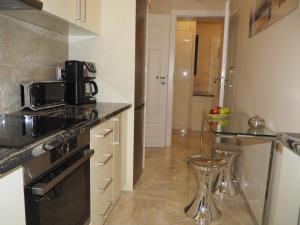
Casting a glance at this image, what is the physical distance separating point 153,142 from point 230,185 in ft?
5.63

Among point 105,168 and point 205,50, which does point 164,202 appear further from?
point 205,50

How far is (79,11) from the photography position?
1823 millimetres

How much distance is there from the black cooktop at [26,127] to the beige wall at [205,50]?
15.6ft

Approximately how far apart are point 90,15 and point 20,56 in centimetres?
67

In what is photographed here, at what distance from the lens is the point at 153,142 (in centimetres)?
407

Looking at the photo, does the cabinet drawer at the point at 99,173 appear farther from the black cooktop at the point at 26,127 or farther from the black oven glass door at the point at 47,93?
the black oven glass door at the point at 47,93

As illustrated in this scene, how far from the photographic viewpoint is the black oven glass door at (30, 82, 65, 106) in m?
1.75

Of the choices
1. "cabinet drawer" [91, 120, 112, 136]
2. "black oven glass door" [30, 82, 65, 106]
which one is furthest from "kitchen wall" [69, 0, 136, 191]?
"cabinet drawer" [91, 120, 112, 136]

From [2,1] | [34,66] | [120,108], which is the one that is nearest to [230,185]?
[120,108]

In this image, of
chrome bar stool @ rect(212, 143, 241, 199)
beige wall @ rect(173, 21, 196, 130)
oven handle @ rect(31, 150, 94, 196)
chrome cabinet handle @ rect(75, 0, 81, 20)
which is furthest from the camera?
beige wall @ rect(173, 21, 196, 130)

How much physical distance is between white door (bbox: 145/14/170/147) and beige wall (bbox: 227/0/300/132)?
52.9 inches

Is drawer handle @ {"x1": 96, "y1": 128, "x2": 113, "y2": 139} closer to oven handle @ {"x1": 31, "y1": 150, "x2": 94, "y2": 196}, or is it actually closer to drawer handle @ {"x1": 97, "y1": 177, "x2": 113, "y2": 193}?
oven handle @ {"x1": 31, "y1": 150, "x2": 94, "y2": 196}

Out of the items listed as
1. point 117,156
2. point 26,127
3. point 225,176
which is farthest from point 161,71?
point 26,127

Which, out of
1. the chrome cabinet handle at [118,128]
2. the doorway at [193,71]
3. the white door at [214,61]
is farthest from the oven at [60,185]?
the white door at [214,61]
